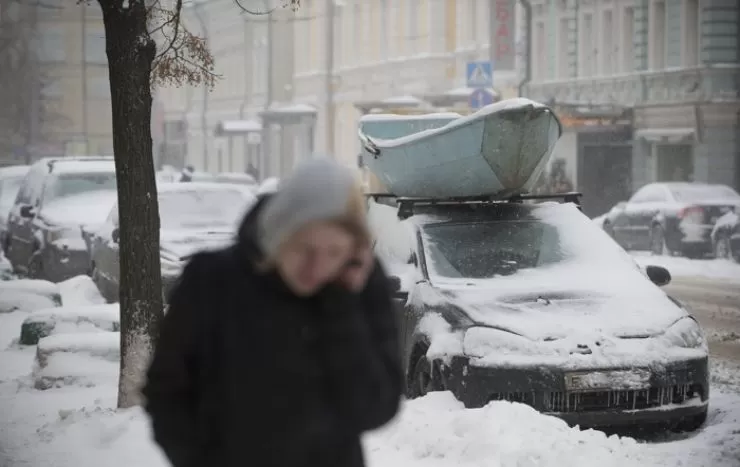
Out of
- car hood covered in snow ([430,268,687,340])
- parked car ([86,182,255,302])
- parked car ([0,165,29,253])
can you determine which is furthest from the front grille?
parked car ([0,165,29,253])

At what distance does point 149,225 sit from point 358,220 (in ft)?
18.5

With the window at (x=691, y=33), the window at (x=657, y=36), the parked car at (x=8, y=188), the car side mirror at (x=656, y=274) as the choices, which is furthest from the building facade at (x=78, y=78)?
the car side mirror at (x=656, y=274)

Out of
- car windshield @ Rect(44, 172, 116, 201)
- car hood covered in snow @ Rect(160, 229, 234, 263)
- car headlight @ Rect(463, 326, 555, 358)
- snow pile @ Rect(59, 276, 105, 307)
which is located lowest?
snow pile @ Rect(59, 276, 105, 307)

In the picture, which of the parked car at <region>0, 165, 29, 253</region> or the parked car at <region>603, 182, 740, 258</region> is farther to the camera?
the parked car at <region>0, 165, 29, 253</region>

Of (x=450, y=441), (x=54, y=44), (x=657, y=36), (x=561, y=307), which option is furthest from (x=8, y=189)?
(x=54, y=44)

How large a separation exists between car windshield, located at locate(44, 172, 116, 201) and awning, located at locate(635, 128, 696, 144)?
18868mm

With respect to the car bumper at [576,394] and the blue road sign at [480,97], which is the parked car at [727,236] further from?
the car bumper at [576,394]

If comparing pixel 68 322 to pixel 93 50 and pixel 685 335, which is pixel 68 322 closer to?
pixel 685 335

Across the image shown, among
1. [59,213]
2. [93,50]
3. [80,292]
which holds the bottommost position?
[80,292]

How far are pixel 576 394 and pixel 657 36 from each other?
1233 inches

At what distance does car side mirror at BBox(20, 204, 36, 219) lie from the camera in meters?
20.6

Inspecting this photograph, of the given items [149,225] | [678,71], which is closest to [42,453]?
[149,225]

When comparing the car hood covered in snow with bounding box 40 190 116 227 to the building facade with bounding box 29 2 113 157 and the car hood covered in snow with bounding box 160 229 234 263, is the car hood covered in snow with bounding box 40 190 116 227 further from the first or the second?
the building facade with bounding box 29 2 113 157

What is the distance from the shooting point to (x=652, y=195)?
94.0 ft
